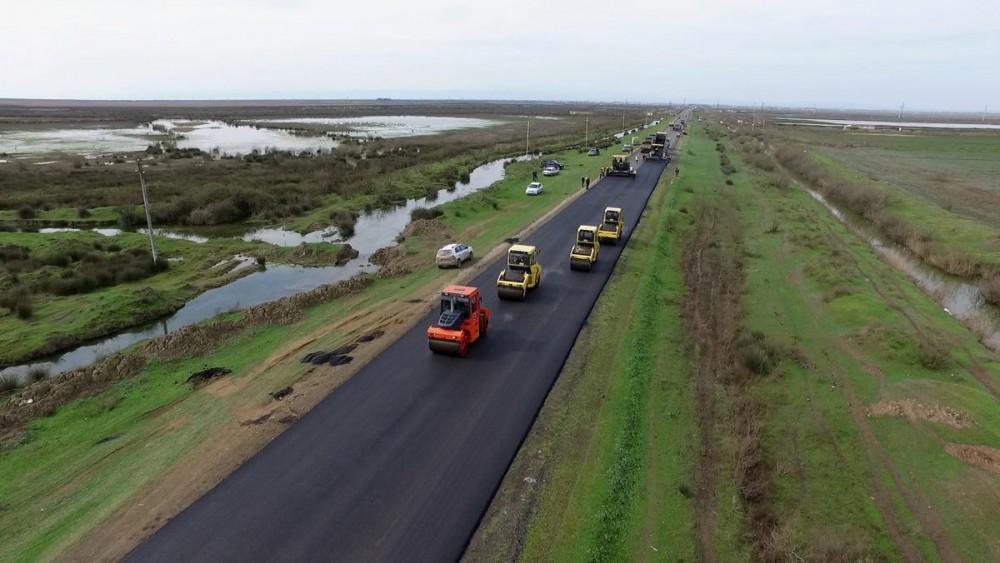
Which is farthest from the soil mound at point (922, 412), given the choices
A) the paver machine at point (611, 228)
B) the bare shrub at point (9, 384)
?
the bare shrub at point (9, 384)

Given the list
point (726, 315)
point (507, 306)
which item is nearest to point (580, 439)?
point (507, 306)

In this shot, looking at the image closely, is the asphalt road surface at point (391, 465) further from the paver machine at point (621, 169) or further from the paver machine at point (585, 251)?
the paver machine at point (621, 169)

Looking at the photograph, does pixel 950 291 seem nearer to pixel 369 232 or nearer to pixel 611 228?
pixel 611 228

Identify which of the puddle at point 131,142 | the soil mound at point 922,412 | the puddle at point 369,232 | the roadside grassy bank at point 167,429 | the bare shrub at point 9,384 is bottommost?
the bare shrub at point 9,384

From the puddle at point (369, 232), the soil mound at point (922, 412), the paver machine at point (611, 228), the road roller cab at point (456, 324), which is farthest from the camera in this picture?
the puddle at point (369, 232)

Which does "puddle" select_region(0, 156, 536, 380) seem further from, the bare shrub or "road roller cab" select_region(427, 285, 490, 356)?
"road roller cab" select_region(427, 285, 490, 356)

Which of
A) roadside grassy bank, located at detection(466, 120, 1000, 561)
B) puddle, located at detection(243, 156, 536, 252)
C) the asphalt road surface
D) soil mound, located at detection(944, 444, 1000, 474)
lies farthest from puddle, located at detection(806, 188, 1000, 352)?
puddle, located at detection(243, 156, 536, 252)
